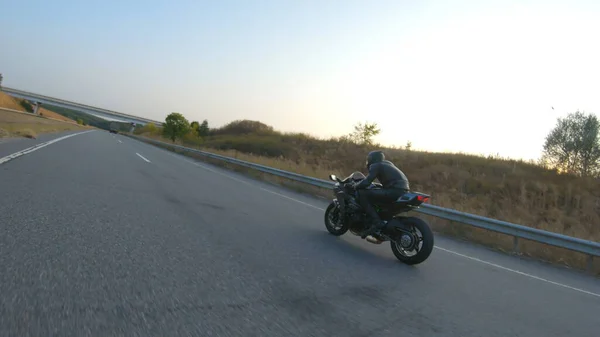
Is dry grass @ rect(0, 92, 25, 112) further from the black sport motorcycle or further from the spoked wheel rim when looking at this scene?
the spoked wheel rim

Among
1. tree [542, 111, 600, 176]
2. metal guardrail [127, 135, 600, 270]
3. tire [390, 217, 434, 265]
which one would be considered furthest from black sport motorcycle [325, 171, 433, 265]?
tree [542, 111, 600, 176]

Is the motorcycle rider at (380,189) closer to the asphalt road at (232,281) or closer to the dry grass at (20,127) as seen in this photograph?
the asphalt road at (232,281)

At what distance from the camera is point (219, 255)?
16.6ft

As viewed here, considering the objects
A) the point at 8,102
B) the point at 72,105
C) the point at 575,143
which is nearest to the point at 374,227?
the point at 575,143

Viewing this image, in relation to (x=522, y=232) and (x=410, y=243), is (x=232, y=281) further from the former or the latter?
(x=522, y=232)

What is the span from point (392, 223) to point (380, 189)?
590mm

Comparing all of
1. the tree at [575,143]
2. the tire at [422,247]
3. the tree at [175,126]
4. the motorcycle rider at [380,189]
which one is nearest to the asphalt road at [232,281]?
the tire at [422,247]

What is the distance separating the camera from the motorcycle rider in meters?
6.63

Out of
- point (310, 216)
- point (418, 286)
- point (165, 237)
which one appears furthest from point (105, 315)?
point (310, 216)

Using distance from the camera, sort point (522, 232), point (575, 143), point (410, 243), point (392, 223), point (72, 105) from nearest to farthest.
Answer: point (410, 243)
point (392, 223)
point (522, 232)
point (575, 143)
point (72, 105)

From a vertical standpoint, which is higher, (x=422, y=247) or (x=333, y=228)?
(x=422, y=247)

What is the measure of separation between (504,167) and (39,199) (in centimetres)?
2463

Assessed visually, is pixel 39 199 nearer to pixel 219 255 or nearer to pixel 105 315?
pixel 219 255

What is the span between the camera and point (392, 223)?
21.4 feet
